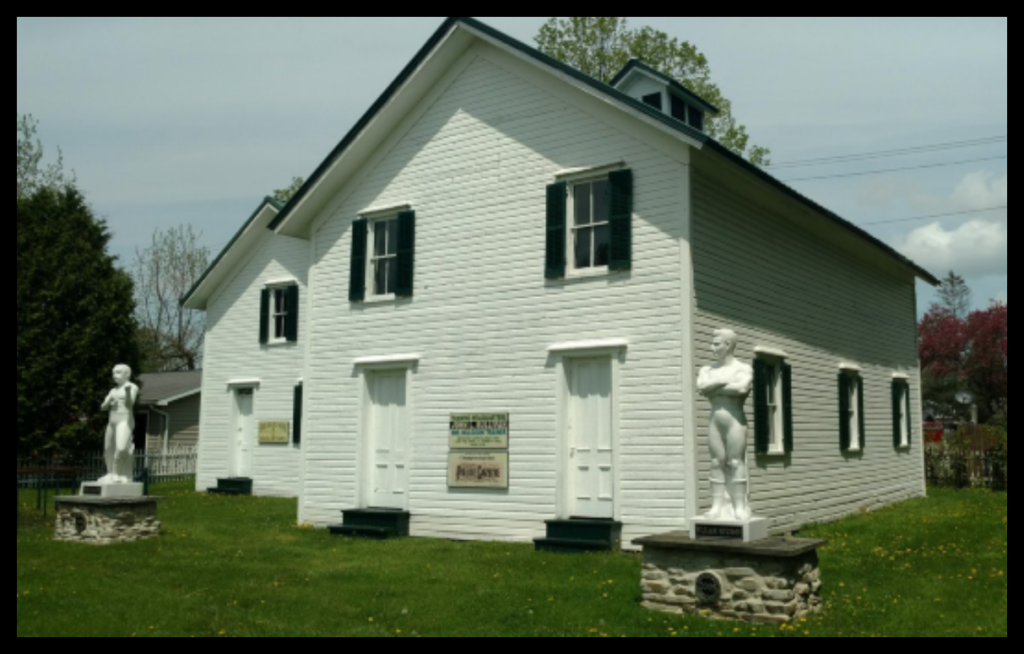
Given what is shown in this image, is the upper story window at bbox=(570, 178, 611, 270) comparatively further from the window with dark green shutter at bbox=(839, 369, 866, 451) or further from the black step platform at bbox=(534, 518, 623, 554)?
the window with dark green shutter at bbox=(839, 369, 866, 451)

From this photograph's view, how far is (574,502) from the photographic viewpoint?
13336 mm

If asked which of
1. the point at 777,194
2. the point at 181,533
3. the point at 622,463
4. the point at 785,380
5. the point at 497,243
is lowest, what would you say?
the point at 181,533

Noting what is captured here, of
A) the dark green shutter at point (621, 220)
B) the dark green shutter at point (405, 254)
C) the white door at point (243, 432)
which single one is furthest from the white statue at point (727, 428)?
the white door at point (243, 432)

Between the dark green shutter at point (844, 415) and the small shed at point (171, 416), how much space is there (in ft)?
72.6

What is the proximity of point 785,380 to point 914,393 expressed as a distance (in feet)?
28.7

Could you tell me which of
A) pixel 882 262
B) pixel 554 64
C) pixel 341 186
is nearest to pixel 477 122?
pixel 554 64

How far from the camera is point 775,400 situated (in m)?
15.0

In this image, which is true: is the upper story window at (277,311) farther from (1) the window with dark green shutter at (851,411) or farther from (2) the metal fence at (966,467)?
(2) the metal fence at (966,467)

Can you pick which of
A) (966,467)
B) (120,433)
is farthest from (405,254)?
(966,467)

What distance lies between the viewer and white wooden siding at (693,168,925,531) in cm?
1332

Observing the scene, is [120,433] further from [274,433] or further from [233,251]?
[233,251]

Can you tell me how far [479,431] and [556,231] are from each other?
3375mm

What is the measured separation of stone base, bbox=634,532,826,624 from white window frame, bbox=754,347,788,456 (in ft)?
19.6

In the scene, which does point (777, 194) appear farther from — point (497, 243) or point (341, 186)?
point (341, 186)
